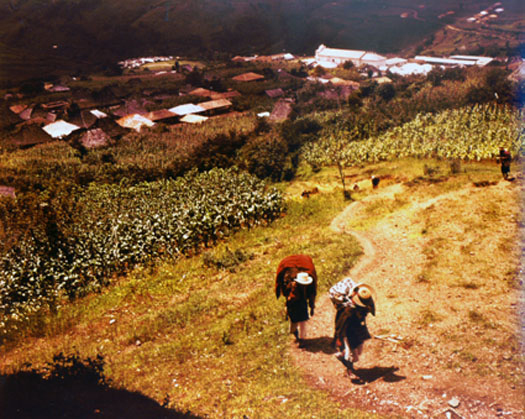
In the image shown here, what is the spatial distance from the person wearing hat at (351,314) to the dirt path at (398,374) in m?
0.55

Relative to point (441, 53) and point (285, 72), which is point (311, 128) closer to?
point (285, 72)

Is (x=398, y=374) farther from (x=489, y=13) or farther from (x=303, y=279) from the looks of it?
(x=489, y=13)

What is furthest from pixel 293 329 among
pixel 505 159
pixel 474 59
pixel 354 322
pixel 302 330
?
pixel 474 59

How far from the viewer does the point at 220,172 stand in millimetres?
22250

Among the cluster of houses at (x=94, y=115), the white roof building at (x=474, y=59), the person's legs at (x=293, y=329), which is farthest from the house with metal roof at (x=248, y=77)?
the person's legs at (x=293, y=329)

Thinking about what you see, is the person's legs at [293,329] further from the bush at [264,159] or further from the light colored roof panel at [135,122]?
the light colored roof panel at [135,122]

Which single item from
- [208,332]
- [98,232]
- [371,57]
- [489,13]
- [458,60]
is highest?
[489,13]

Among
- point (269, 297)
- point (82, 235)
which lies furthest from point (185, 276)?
point (82, 235)

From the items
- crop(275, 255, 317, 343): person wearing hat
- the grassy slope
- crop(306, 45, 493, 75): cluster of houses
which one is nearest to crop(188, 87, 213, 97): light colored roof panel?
crop(306, 45, 493, 75): cluster of houses

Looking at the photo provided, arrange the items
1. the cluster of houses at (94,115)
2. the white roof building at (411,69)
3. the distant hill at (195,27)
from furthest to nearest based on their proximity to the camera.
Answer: the white roof building at (411,69)
the cluster of houses at (94,115)
the distant hill at (195,27)

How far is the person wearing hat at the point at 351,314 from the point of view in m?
6.05

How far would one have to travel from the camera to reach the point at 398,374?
6.36 meters

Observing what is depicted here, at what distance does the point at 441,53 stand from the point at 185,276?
56.6 metres

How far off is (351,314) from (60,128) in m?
27.1
